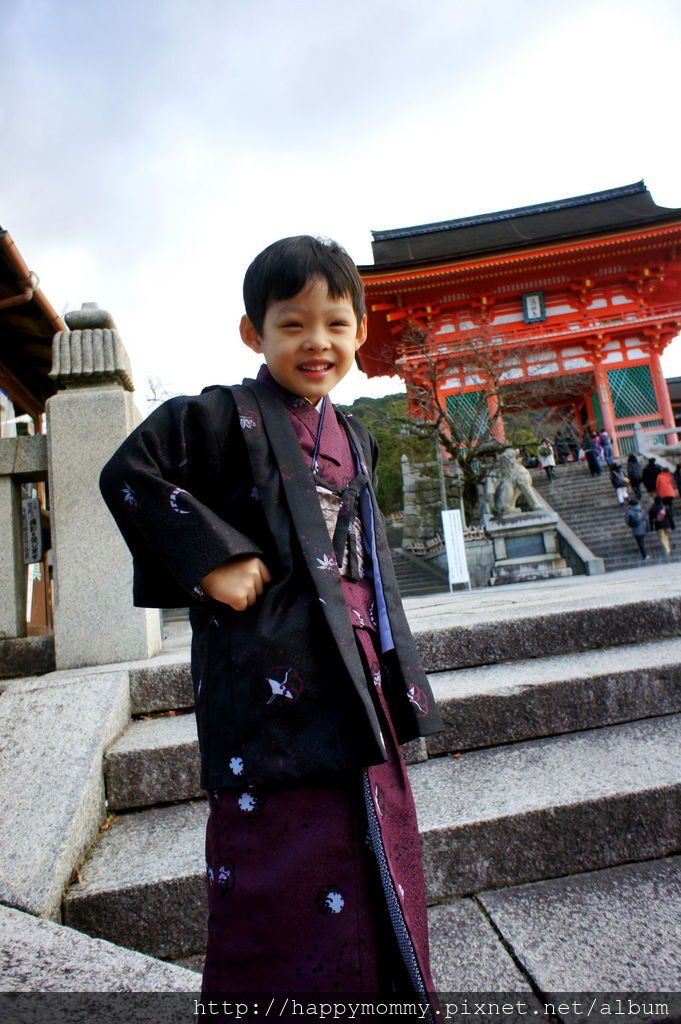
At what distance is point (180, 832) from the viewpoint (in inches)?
63.2

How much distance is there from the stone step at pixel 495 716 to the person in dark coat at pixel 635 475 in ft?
37.6

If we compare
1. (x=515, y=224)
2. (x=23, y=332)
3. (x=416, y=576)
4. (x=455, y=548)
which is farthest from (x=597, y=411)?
(x=23, y=332)

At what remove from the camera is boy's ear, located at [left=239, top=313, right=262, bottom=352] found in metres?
1.21

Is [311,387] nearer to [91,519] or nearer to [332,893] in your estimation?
[332,893]

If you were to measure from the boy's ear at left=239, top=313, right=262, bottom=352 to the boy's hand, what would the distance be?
47cm

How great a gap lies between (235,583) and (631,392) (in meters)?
18.6

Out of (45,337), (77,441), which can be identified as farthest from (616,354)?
(77,441)

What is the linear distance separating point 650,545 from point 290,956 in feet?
37.4

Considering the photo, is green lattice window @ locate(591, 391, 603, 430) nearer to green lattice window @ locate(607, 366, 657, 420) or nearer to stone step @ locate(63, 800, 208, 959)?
green lattice window @ locate(607, 366, 657, 420)

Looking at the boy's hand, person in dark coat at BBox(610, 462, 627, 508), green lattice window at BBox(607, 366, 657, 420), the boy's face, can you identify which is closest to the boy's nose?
the boy's face

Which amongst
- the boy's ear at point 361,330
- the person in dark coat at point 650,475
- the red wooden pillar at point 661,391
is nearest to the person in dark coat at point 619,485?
the person in dark coat at point 650,475

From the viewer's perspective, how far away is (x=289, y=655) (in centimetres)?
97

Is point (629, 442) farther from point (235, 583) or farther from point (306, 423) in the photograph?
point (235, 583)

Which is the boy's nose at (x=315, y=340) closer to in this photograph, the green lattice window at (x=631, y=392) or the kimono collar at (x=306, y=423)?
the kimono collar at (x=306, y=423)
